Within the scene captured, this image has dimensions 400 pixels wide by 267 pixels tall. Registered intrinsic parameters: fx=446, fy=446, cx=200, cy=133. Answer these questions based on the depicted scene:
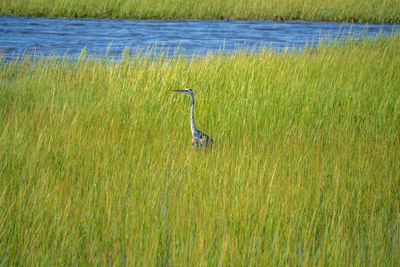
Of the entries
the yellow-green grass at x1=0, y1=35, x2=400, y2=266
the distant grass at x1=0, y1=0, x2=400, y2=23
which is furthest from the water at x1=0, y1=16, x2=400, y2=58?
the yellow-green grass at x1=0, y1=35, x2=400, y2=266

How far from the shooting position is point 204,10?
21.6m

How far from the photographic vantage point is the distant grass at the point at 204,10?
20.9 m

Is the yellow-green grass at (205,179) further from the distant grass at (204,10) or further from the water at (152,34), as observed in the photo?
the distant grass at (204,10)

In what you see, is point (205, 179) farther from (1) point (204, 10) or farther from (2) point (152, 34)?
(1) point (204, 10)

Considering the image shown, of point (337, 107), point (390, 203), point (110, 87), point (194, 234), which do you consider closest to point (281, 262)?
point (194, 234)

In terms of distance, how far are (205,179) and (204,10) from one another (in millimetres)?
18973

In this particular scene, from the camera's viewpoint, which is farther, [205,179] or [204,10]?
[204,10]

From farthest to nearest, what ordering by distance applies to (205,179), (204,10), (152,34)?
(204,10), (152,34), (205,179)

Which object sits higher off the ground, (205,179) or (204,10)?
(204,10)

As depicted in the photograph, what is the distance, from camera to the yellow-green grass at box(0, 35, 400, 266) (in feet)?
8.74

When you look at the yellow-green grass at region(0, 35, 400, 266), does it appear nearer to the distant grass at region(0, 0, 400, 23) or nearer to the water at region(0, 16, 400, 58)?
the water at region(0, 16, 400, 58)

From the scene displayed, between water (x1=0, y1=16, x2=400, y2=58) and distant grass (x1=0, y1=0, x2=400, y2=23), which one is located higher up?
distant grass (x1=0, y1=0, x2=400, y2=23)

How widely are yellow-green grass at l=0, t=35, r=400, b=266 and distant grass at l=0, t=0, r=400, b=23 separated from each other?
15.1 metres

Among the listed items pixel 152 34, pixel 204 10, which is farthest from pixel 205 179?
pixel 204 10
